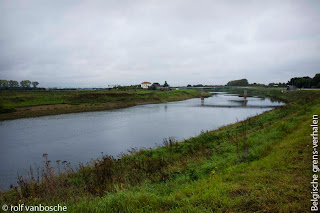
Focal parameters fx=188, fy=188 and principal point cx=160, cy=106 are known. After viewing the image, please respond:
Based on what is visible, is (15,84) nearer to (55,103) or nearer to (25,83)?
(25,83)

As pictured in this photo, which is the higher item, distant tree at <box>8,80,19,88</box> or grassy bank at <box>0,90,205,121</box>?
distant tree at <box>8,80,19,88</box>

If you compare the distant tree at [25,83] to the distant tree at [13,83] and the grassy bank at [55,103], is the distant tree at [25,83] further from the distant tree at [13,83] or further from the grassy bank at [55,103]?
the grassy bank at [55,103]

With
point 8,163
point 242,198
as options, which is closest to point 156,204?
point 242,198

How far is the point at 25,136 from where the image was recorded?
23.7m

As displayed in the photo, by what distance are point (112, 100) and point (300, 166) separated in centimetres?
5641

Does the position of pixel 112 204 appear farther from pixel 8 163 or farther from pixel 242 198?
pixel 8 163

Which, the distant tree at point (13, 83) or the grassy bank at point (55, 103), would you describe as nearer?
the grassy bank at point (55, 103)

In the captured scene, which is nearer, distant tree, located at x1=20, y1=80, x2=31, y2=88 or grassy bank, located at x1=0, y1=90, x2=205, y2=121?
grassy bank, located at x1=0, y1=90, x2=205, y2=121

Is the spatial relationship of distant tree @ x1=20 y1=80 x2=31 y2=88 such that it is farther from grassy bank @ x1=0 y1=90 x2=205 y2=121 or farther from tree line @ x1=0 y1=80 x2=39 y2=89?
grassy bank @ x1=0 y1=90 x2=205 y2=121

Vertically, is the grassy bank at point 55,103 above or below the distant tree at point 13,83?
below

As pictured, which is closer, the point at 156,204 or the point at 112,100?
the point at 156,204

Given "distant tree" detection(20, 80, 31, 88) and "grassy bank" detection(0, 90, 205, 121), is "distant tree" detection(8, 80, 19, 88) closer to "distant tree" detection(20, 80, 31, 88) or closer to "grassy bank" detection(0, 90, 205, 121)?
"distant tree" detection(20, 80, 31, 88)

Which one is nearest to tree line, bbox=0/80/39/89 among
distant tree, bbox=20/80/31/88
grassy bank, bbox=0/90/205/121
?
distant tree, bbox=20/80/31/88

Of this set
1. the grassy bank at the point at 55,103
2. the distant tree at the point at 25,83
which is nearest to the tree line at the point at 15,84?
the distant tree at the point at 25,83
